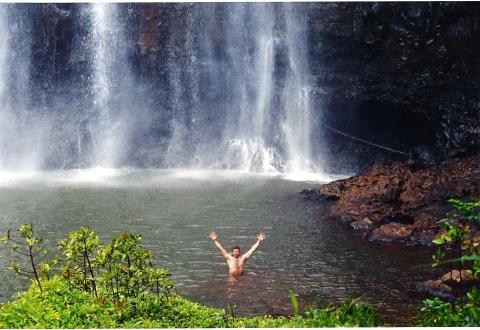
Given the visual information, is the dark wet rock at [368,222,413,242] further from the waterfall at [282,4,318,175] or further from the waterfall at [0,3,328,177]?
the waterfall at [0,3,328,177]

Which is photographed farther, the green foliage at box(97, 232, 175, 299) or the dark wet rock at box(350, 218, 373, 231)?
the dark wet rock at box(350, 218, 373, 231)

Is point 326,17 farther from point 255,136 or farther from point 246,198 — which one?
point 246,198

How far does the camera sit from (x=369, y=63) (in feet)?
84.9

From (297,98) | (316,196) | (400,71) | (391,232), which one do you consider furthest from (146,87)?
(391,232)

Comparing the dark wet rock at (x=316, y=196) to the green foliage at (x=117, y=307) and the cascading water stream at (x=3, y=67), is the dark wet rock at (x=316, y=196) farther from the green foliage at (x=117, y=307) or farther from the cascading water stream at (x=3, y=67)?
the cascading water stream at (x=3, y=67)

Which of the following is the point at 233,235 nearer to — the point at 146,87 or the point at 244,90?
the point at 244,90

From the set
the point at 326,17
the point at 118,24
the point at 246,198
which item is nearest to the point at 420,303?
the point at 246,198

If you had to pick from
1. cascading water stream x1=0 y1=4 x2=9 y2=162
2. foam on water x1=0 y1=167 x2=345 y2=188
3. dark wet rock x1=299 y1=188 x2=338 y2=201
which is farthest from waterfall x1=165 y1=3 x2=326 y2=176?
cascading water stream x1=0 y1=4 x2=9 y2=162

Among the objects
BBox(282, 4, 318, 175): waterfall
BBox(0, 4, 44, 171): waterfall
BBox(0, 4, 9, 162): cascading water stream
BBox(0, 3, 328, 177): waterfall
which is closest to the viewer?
BBox(282, 4, 318, 175): waterfall

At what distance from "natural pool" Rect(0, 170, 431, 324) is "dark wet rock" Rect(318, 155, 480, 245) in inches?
28.9

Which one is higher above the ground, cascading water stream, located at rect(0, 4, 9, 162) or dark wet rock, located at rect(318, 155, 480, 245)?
cascading water stream, located at rect(0, 4, 9, 162)

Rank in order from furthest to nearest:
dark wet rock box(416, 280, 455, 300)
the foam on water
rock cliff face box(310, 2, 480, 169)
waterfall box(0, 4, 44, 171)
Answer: waterfall box(0, 4, 44, 171) → rock cliff face box(310, 2, 480, 169) → the foam on water → dark wet rock box(416, 280, 455, 300)

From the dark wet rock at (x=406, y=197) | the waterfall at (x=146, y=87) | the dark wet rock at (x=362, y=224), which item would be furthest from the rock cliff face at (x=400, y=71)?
the dark wet rock at (x=362, y=224)

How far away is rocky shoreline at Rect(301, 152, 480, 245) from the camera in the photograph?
43.8 ft
